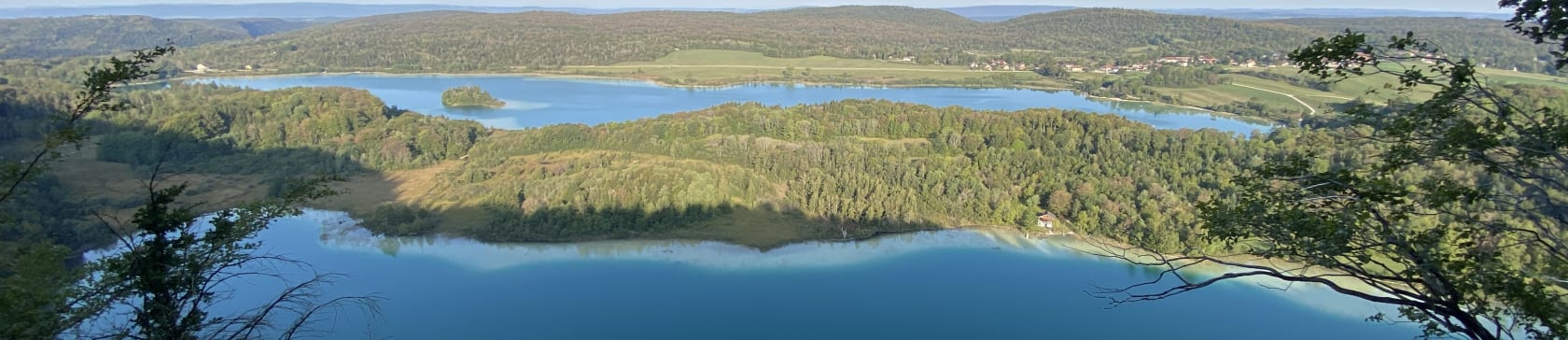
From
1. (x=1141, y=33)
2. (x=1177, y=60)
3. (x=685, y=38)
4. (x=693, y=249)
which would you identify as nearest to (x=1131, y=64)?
(x=1177, y=60)

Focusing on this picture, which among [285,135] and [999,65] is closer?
[285,135]

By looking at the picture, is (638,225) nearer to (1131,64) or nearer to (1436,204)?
(1436,204)

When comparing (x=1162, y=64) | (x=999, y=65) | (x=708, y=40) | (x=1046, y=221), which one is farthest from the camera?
(x=708, y=40)

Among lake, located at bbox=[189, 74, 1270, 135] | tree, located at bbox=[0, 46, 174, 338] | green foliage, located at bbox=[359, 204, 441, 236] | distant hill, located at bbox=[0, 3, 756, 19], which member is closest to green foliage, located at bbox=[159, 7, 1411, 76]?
lake, located at bbox=[189, 74, 1270, 135]

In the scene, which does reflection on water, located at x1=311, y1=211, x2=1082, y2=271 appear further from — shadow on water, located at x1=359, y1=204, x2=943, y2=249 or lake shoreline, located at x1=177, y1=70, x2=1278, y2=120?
lake shoreline, located at x1=177, y1=70, x2=1278, y2=120

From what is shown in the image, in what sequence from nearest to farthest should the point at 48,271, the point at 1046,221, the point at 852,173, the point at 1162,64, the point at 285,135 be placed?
the point at 48,271 < the point at 1046,221 < the point at 852,173 < the point at 285,135 < the point at 1162,64

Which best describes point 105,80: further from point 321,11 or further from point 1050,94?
point 321,11

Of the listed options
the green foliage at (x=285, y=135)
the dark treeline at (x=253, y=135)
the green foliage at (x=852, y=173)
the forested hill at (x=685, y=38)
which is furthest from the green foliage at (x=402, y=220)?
the forested hill at (x=685, y=38)
